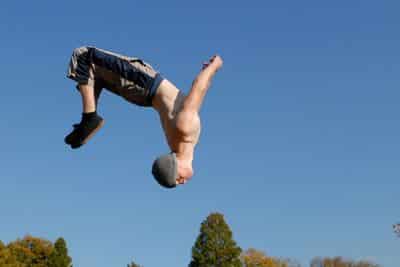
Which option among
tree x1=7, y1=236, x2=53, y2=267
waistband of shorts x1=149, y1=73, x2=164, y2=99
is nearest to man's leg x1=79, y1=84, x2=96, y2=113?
waistband of shorts x1=149, y1=73, x2=164, y2=99

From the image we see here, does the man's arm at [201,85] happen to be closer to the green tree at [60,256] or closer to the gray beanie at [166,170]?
the gray beanie at [166,170]

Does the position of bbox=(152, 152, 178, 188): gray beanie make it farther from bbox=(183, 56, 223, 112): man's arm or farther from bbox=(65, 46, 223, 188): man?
bbox=(183, 56, 223, 112): man's arm

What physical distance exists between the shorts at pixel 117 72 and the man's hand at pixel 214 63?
24.4 inches

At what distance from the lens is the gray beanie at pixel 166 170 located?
724 centimetres

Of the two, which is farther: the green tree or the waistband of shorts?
the green tree

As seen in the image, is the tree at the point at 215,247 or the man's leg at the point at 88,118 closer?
the man's leg at the point at 88,118

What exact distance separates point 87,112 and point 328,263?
60.0 m

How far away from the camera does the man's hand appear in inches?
304

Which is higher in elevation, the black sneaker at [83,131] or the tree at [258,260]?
the tree at [258,260]

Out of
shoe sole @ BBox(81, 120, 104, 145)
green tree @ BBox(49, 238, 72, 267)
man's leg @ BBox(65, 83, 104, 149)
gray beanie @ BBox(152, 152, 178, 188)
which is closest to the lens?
gray beanie @ BBox(152, 152, 178, 188)

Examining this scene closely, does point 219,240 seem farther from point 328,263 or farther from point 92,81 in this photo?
point 92,81

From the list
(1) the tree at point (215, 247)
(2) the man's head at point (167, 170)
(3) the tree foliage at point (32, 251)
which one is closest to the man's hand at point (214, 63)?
(2) the man's head at point (167, 170)

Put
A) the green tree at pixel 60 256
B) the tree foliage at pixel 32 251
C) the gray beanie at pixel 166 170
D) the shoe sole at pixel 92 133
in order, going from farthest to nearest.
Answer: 1. the tree foliage at pixel 32 251
2. the green tree at pixel 60 256
3. the shoe sole at pixel 92 133
4. the gray beanie at pixel 166 170

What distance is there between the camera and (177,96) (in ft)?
24.9
